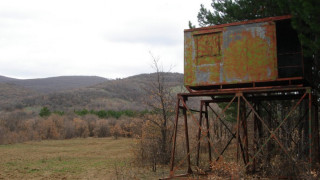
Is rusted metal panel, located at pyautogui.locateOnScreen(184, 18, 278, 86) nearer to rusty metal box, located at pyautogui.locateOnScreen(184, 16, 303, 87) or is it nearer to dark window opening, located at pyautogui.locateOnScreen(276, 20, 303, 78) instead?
→ rusty metal box, located at pyautogui.locateOnScreen(184, 16, 303, 87)

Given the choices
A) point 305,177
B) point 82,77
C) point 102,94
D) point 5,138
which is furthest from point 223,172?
point 82,77

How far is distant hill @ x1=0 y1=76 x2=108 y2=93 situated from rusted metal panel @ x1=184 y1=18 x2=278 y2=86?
135 m

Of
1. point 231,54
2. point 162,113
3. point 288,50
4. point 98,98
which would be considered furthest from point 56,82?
point 231,54

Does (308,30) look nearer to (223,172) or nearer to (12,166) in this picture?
(223,172)

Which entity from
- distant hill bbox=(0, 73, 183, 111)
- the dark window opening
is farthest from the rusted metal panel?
distant hill bbox=(0, 73, 183, 111)

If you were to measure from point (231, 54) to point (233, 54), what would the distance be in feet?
0.26

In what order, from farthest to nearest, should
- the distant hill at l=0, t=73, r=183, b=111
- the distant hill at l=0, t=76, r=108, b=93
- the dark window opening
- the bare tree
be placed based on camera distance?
the distant hill at l=0, t=76, r=108, b=93 → the distant hill at l=0, t=73, r=183, b=111 → the bare tree → the dark window opening

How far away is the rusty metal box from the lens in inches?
504

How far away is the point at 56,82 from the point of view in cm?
16625

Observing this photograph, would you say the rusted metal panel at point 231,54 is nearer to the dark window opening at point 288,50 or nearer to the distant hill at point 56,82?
the dark window opening at point 288,50

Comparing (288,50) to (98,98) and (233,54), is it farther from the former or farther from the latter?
(98,98)

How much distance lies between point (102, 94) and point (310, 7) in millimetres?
102159

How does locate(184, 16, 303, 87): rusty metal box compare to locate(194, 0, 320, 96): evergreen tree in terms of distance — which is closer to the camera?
locate(194, 0, 320, 96): evergreen tree

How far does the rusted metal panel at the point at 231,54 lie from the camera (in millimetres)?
12828
